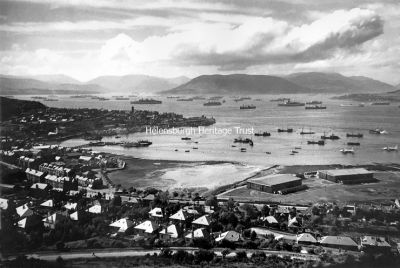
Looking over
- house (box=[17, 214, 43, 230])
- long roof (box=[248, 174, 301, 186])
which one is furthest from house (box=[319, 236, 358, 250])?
house (box=[17, 214, 43, 230])

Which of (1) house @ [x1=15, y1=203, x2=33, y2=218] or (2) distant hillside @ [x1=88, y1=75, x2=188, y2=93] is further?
(2) distant hillside @ [x1=88, y1=75, x2=188, y2=93]

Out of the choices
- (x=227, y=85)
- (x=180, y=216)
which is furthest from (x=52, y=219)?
(x=227, y=85)

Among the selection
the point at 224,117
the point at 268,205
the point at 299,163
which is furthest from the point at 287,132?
the point at 268,205

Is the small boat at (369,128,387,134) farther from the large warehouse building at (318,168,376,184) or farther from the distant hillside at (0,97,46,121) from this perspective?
the distant hillside at (0,97,46,121)

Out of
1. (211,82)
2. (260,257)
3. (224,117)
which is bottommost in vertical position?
(260,257)

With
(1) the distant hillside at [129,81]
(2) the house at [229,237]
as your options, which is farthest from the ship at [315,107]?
(2) the house at [229,237]

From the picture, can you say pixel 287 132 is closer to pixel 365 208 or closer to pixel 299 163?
pixel 299 163
